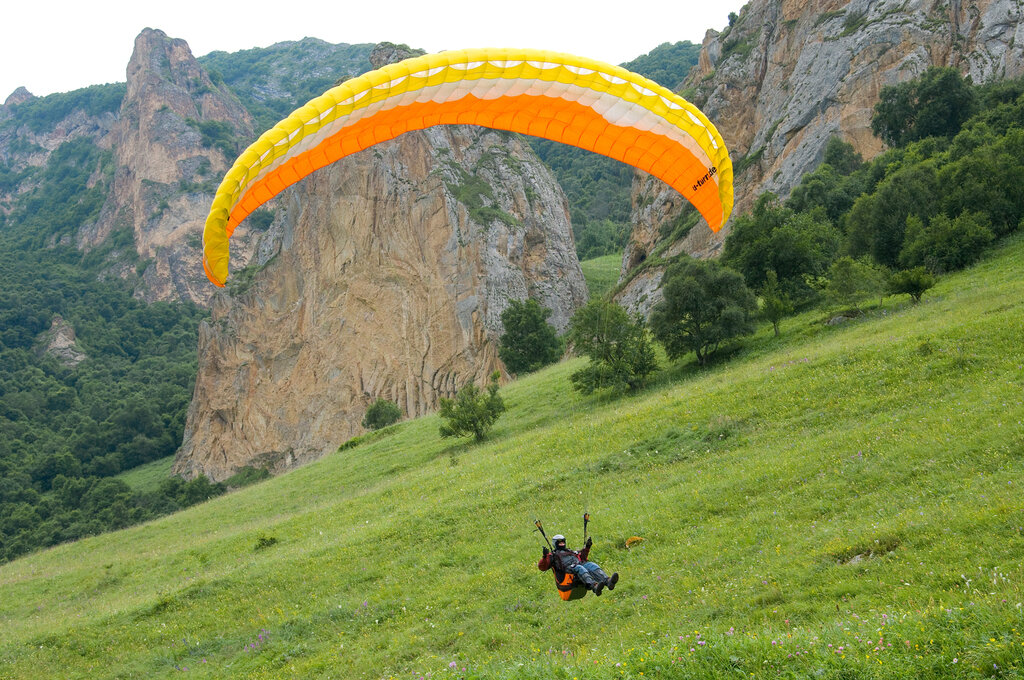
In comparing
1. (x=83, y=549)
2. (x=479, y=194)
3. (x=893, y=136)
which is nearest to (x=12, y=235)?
(x=479, y=194)

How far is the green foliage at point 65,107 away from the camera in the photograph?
16488 cm

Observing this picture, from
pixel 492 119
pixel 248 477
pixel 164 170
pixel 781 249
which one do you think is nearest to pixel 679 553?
pixel 492 119

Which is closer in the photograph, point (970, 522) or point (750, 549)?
Result: point (970, 522)

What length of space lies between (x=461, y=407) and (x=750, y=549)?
55.7ft

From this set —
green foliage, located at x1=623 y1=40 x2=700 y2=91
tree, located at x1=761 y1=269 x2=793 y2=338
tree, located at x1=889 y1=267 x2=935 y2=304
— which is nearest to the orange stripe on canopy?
tree, located at x1=761 y1=269 x2=793 y2=338

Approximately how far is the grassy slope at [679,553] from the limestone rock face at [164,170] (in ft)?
310

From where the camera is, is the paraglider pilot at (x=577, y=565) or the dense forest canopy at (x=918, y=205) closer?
the paraglider pilot at (x=577, y=565)

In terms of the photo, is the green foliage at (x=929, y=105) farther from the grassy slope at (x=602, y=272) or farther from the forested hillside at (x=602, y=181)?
the forested hillside at (x=602, y=181)

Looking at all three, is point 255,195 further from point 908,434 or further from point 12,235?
point 12,235

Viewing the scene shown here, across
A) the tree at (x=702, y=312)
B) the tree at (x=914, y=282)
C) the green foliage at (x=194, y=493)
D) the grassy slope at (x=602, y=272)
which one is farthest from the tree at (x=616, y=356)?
the grassy slope at (x=602, y=272)

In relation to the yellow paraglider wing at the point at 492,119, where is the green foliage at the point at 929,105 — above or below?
above

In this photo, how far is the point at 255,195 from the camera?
41.0ft

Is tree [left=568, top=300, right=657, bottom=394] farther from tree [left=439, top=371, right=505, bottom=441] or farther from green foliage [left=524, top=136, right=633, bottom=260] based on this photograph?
green foliage [left=524, top=136, right=633, bottom=260]

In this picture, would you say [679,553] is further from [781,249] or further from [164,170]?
[164,170]
